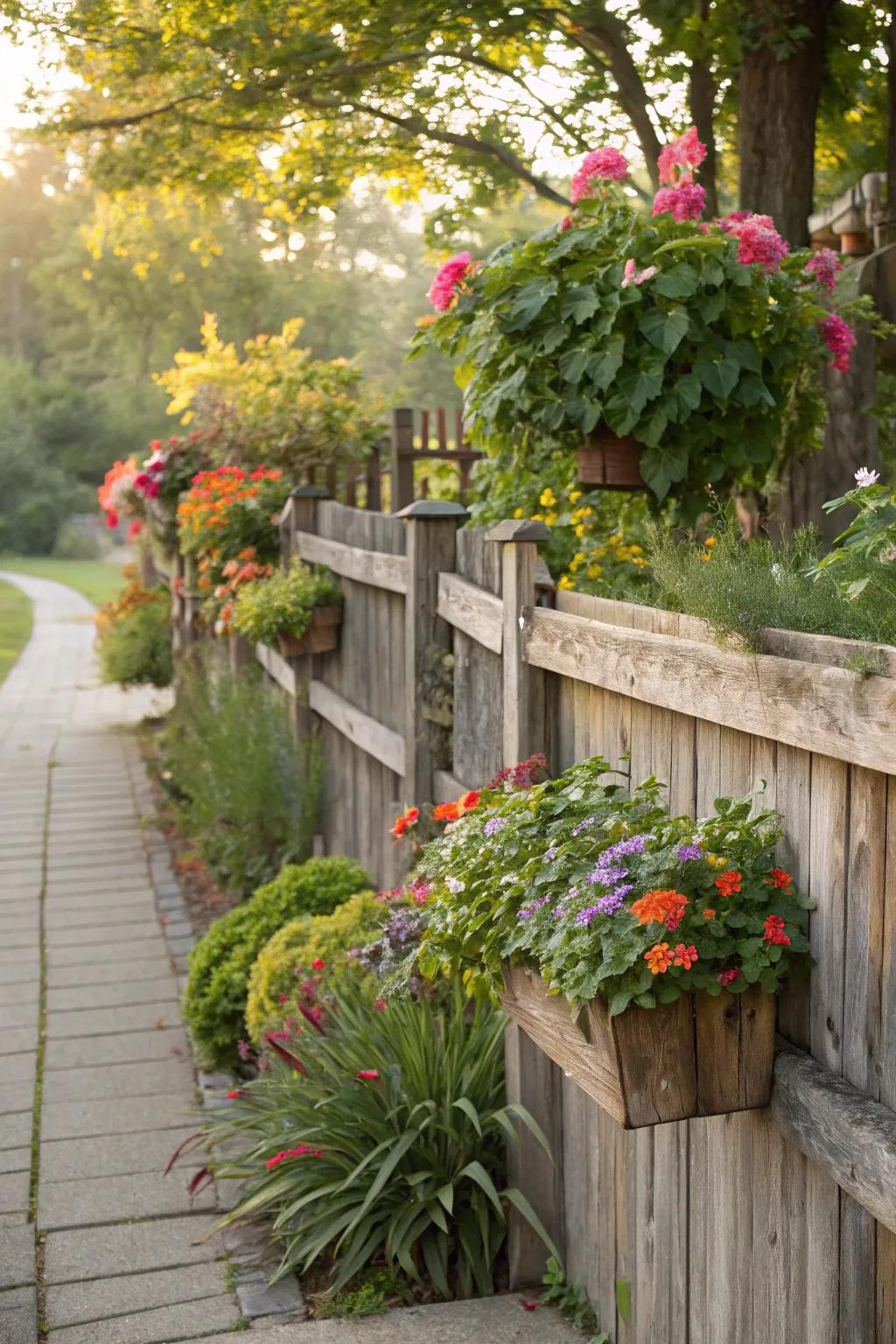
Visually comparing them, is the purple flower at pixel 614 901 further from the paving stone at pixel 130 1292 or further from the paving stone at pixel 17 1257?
the paving stone at pixel 17 1257

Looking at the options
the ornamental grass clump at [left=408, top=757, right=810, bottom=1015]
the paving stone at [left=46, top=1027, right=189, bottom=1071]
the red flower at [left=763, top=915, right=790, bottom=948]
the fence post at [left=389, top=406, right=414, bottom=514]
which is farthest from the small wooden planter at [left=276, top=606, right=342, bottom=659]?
the red flower at [left=763, top=915, right=790, bottom=948]

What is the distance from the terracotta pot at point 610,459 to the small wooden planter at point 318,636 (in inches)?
92.9

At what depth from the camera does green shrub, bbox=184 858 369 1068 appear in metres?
4.68

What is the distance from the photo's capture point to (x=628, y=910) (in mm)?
2207

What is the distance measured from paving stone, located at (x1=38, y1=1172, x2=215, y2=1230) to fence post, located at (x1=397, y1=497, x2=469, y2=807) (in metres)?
1.37

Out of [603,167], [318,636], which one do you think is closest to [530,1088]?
[603,167]

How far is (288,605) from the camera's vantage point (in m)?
6.04

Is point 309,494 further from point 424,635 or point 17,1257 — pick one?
point 17,1257

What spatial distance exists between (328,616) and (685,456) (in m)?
2.65

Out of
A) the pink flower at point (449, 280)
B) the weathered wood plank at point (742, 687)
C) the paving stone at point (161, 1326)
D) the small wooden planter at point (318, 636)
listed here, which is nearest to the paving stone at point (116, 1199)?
the paving stone at point (161, 1326)

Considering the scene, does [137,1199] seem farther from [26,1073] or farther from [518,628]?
[518,628]

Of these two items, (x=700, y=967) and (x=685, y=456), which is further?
(x=685, y=456)

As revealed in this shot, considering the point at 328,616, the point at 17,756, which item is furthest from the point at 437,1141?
the point at 17,756

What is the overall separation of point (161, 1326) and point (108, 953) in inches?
111
